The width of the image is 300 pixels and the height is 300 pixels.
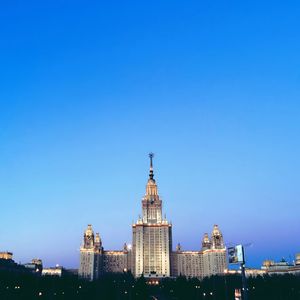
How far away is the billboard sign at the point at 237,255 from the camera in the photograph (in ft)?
242

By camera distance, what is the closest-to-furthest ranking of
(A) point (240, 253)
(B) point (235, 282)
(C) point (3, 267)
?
(A) point (240, 253) < (B) point (235, 282) < (C) point (3, 267)

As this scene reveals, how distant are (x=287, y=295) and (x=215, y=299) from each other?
24.8 meters

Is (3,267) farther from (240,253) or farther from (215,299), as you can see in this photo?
(240,253)

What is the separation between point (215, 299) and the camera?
124062 mm

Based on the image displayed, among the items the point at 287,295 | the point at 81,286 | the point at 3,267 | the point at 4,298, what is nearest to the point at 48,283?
the point at 81,286

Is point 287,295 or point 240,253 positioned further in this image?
point 287,295

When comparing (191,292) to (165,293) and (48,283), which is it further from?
(48,283)

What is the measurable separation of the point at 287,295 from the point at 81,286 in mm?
69080

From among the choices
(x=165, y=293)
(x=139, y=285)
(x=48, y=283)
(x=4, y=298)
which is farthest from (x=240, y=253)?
(x=165, y=293)

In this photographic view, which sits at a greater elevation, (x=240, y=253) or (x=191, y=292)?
(x=240, y=253)

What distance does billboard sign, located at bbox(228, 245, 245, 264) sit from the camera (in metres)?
73.7

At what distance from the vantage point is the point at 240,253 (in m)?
73.7

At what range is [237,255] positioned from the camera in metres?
74.9

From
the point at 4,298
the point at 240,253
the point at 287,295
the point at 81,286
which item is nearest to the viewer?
the point at 240,253
